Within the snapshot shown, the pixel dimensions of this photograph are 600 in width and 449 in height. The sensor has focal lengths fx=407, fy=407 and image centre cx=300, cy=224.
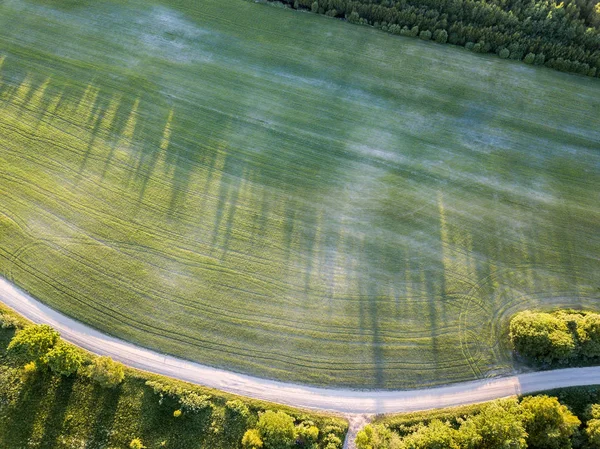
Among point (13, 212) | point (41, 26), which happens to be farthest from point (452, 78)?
point (41, 26)

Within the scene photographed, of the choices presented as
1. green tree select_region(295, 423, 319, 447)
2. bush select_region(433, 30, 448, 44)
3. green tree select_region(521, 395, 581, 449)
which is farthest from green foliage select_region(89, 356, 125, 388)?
bush select_region(433, 30, 448, 44)

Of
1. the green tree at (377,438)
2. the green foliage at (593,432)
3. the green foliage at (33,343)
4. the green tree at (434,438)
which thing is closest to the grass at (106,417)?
the green tree at (377,438)

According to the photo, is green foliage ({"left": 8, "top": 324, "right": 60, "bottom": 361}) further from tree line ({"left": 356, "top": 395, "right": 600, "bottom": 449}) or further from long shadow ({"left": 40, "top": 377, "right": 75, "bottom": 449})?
tree line ({"left": 356, "top": 395, "right": 600, "bottom": 449})

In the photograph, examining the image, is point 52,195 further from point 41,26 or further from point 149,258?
point 41,26

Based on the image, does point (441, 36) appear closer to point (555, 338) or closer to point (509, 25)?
point (509, 25)

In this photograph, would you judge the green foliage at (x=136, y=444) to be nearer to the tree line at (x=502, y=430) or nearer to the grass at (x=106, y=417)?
the grass at (x=106, y=417)

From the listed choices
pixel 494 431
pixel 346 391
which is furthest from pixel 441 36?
pixel 494 431
